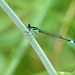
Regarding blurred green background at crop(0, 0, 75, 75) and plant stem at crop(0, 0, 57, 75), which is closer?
plant stem at crop(0, 0, 57, 75)

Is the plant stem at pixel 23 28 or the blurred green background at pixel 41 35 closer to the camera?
the plant stem at pixel 23 28

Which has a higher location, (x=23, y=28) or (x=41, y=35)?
(x=41, y=35)

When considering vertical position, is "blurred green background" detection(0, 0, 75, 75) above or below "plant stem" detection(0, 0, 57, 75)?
above

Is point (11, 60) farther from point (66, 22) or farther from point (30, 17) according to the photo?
point (66, 22)

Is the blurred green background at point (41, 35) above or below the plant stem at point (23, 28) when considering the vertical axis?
above

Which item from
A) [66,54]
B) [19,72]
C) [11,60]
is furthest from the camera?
[66,54]

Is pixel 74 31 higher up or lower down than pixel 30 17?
lower down

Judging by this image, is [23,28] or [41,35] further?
[41,35]

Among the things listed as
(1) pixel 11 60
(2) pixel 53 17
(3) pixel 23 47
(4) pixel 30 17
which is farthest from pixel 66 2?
(1) pixel 11 60
